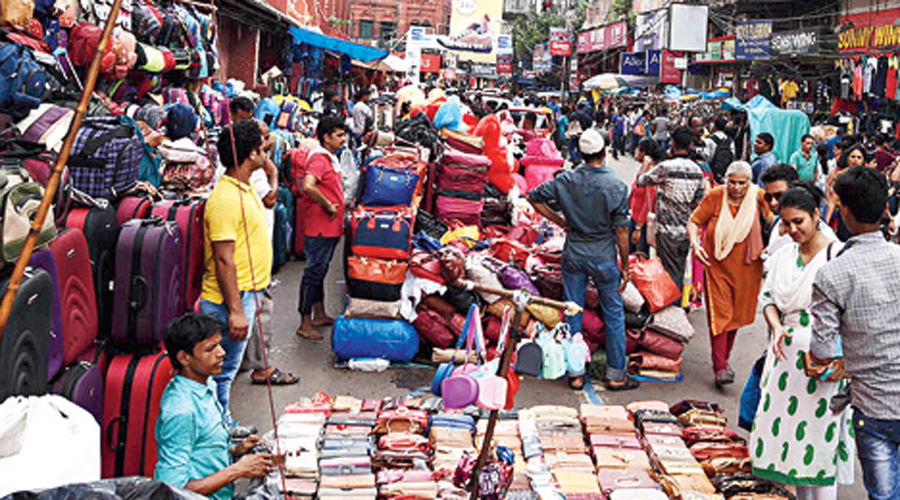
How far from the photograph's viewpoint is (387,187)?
292 inches

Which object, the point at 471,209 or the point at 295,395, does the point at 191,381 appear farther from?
the point at 471,209

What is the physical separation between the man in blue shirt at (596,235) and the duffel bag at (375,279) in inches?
48.3

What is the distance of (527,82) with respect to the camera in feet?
190

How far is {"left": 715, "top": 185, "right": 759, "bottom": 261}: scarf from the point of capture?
6.25 metres

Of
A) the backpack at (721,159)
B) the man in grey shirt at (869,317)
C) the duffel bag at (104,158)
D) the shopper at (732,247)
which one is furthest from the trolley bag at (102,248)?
the backpack at (721,159)

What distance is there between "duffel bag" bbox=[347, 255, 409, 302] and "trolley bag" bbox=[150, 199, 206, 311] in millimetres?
2096

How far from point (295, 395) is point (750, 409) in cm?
305

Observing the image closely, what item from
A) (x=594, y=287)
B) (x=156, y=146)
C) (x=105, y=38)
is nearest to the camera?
(x=105, y=38)

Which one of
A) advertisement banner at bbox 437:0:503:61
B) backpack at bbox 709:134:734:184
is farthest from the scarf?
advertisement banner at bbox 437:0:503:61

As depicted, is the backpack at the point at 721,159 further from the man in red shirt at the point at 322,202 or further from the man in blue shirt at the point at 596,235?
the man in red shirt at the point at 322,202

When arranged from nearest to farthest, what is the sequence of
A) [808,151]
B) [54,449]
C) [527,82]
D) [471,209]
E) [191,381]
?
[54,449], [191,381], [471,209], [808,151], [527,82]

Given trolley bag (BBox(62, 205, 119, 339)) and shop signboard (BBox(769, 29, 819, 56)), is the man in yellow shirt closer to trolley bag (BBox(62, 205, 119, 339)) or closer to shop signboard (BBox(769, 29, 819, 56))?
trolley bag (BBox(62, 205, 119, 339))

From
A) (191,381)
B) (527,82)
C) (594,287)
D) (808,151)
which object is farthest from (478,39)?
(191,381)

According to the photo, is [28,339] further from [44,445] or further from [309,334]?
[309,334]
